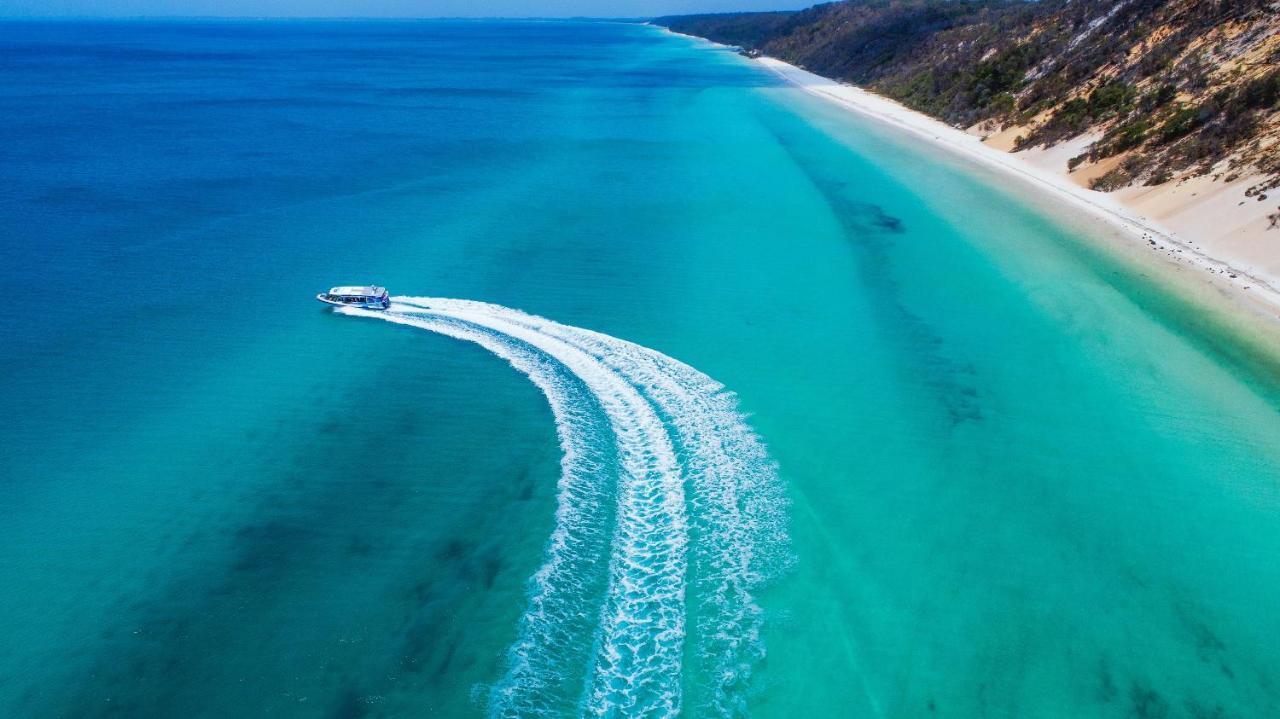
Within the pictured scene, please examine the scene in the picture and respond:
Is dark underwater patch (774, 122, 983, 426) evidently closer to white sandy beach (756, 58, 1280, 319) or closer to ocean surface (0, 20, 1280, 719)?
ocean surface (0, 20, 1280, 719)

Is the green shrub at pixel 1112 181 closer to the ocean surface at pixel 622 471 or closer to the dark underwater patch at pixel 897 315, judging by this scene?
the ocean surface at pixel 622 471

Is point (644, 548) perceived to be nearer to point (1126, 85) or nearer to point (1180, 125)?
point (1180, 125)

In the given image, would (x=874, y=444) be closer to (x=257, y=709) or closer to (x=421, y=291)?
(x=257, y=709)

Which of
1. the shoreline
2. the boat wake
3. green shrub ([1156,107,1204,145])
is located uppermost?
green shrub ([1156,107,1204,145])

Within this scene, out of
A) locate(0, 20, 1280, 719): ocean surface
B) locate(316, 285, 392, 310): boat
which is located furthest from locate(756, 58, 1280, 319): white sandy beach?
locate(316, 285, 392, 310): boat

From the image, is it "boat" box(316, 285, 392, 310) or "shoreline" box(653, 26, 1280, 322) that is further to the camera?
"shoreline" box(653, 26, 1280, 322)

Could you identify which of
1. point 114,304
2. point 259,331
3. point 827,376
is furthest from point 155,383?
point 827,376

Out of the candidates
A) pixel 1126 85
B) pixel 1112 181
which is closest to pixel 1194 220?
pixel 1112 181
